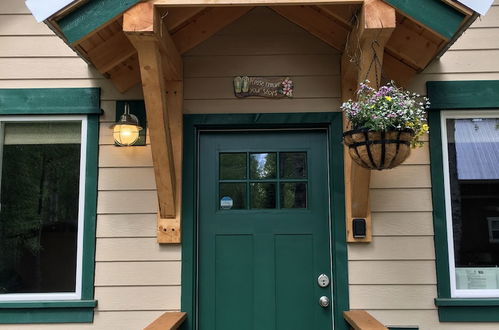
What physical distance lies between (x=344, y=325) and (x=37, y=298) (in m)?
1.90

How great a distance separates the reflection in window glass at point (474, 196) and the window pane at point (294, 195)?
0.93 m

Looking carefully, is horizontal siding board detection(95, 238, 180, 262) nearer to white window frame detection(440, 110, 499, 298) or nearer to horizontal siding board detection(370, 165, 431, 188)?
horizontal siding board detection(370, 165, 431, 188)

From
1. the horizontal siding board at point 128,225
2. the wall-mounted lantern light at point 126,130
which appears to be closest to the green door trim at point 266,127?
the horizontal siding board at point 128,225

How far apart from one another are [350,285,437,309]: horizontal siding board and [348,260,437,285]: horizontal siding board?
36 mm

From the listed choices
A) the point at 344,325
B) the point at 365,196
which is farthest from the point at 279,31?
the point at 344,325

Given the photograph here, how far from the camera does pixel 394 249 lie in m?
2.99

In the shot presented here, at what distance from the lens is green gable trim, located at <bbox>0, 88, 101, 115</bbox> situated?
10.2 feet

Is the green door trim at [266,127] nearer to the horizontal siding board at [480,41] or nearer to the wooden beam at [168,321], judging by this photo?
the wooden beam at [168,321]

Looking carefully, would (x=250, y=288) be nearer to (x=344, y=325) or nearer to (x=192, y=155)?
(x=344, y=325)

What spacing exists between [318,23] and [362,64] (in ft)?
2.13

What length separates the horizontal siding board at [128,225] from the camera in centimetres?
304

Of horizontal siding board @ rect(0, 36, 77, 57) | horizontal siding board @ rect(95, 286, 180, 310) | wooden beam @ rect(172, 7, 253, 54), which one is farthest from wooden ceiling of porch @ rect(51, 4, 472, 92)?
Result: horizontal siding board @ rect(95, 286, 180, 310)

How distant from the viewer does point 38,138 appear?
10.4 ft

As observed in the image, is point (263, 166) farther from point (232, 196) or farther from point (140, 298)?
point (140, 298)
